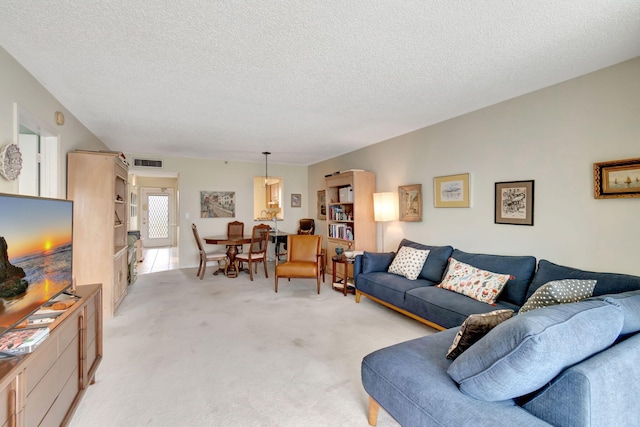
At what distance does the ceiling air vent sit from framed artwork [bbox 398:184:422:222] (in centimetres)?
470

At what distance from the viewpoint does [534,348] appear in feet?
3.53

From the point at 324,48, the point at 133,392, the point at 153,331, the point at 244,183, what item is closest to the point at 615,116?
the point at 324,48

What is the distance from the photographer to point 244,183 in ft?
22.2

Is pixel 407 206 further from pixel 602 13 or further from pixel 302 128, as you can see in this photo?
pixel 602 13

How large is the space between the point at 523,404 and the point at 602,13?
213 centimetres

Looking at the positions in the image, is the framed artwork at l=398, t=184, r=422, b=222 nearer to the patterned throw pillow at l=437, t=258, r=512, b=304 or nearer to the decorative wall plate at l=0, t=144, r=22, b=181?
the patterned throw pillow at l=437, t=258, r=512, b=304

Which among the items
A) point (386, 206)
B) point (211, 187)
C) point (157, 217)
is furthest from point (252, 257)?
point (157, 217)

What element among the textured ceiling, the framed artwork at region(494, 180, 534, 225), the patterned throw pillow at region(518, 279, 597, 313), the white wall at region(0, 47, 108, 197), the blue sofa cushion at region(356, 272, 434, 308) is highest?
the textured ceiling

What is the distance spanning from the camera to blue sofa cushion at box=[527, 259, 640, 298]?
2059 millimetres

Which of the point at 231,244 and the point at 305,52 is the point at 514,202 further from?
the point at 231,244

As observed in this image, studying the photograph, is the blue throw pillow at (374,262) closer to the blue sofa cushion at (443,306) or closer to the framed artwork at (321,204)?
the blue sofa cushion at (443,306)

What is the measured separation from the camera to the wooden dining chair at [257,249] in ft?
17.7

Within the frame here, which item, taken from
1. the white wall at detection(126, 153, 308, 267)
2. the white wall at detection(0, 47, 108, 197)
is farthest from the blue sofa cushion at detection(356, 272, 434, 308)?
the white wall at detection(126, 153, 308, 267)

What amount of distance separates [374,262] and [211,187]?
13.6 ft
